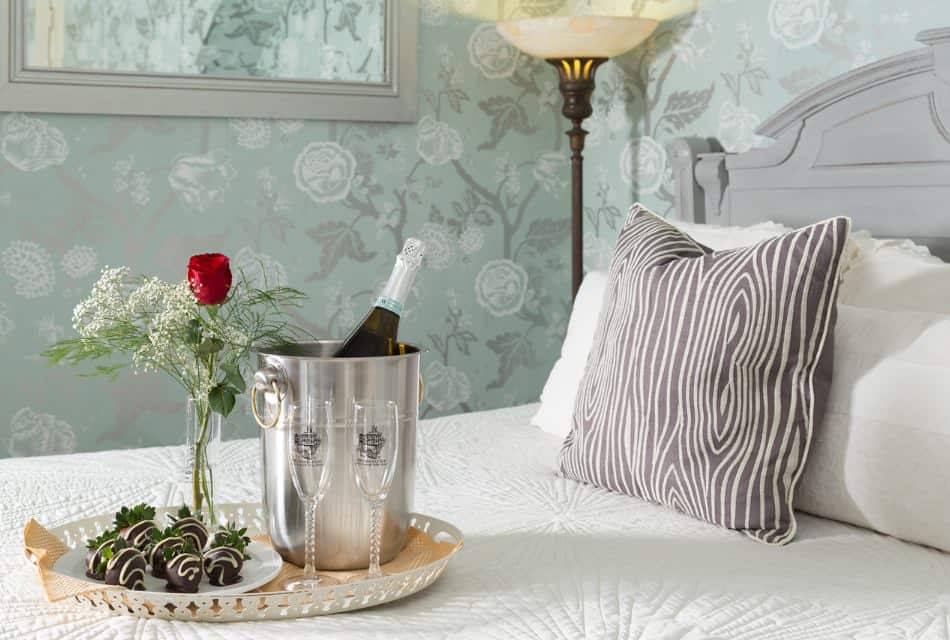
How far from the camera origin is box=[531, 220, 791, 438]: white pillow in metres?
1.98

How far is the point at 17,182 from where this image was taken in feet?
8.55

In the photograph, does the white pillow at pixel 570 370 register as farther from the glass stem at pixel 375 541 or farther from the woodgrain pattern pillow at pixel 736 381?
the glass stem at pixel 375 541

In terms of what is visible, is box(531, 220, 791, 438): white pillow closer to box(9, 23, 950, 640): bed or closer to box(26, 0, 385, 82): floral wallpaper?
box(9, 23, 950, 640): bed

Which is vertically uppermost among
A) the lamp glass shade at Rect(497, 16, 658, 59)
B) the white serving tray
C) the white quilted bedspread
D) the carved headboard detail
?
the lamp glass shade at Rect(497, 16, 658, 59)

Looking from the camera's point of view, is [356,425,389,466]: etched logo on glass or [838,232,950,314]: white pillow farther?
[838,232,950,314]: white pillow

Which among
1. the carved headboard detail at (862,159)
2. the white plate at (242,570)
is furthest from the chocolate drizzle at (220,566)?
the carved headboard detail at (862,159)

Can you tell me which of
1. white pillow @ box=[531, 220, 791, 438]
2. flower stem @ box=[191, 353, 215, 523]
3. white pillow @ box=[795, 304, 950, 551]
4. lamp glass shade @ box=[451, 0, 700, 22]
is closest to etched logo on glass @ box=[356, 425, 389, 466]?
flower stem @ box=[191, 353, 215, 523]

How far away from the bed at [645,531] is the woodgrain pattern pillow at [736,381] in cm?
6

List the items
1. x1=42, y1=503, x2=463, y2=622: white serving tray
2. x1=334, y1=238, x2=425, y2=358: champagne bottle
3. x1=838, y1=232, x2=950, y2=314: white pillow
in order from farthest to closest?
x1=838, y1=232, x2=950, y2=314: white pillow → x1=334, y1=238, x2=425, y2=358: champagne bottle → x1=42, y1=503, x2=463, y2=622: white serving tray

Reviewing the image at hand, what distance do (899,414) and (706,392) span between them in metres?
0.25

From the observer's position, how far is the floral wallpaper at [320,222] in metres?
2.66

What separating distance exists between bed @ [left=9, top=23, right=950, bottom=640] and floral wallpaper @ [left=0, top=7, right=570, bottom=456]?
3.02ft

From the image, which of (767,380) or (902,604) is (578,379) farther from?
(902,604)

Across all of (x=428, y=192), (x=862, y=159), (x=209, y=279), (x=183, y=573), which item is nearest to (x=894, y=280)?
(x=862, y=159)
